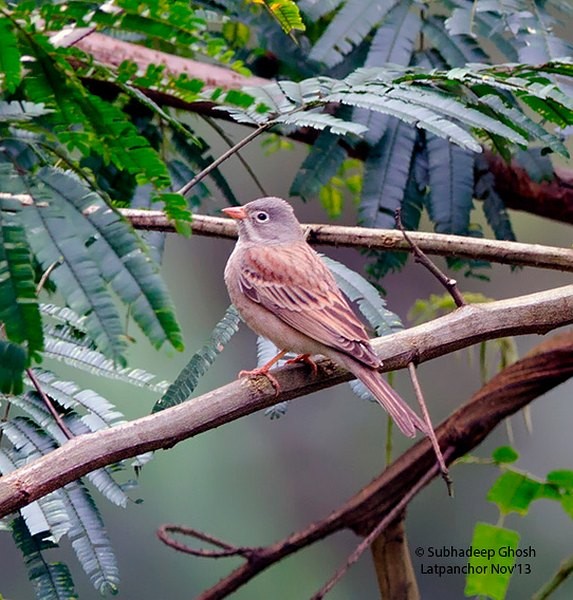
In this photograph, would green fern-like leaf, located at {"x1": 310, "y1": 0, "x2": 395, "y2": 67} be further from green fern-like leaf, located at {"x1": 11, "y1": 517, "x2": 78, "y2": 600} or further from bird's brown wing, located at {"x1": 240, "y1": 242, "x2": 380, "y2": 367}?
green fern-like leaf, located at {"x1": 11, "y1": 517, "x2": 78, "y2": 600}

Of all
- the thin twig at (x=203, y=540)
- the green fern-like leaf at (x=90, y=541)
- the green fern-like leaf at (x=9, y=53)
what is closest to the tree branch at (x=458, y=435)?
the thin twig at (x=203, y=540)

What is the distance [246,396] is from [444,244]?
943mm

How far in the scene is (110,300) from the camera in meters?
1.96

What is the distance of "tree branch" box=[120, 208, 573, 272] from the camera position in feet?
10.4

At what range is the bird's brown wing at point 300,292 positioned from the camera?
340 cm

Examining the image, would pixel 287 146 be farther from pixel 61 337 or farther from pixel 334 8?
pixel 61 337

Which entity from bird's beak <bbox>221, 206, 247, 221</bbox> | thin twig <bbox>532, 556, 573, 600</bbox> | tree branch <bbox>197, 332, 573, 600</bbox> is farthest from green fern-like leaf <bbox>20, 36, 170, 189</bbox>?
thin twig <bbox>532, 556, 573, 600</bbox>

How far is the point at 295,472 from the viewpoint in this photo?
6914mm

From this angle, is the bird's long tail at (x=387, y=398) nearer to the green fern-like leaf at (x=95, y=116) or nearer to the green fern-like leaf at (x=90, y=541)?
the green fern-like leaf at (x=90, y=541)

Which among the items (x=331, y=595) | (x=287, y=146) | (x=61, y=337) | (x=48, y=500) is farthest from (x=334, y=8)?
(x=331, y=595)

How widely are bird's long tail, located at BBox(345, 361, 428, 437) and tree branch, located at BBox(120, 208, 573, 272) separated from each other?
0.43 meters

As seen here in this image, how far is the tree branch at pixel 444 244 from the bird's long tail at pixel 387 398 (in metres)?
0.43

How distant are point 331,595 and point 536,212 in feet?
11.1

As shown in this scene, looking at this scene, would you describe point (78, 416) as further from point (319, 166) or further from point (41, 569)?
point (319, 166)
